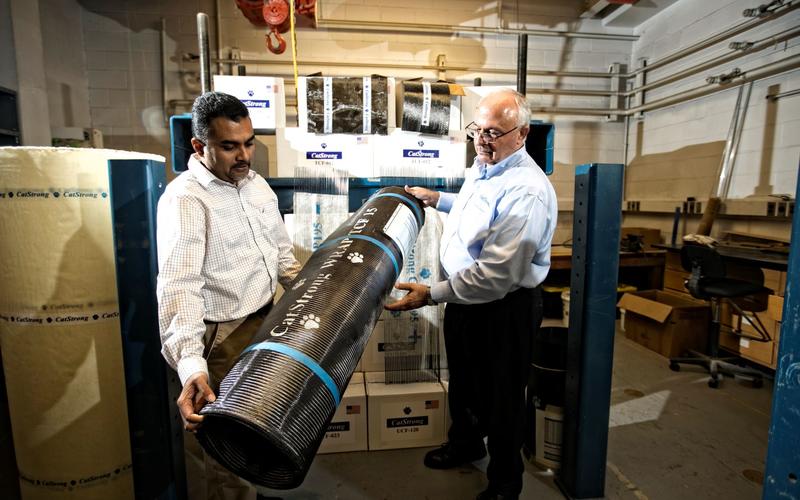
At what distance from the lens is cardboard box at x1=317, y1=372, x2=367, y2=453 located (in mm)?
1901

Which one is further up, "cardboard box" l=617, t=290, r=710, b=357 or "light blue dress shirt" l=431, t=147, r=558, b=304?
"light blue dress shirt" l=431, t=147, r=558, b=304

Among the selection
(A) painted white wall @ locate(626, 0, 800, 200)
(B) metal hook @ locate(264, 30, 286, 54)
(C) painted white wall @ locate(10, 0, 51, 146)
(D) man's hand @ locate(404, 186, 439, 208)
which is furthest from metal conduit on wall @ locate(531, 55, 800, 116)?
(C) painted white wall @ locate(10, 0, 51, 146)

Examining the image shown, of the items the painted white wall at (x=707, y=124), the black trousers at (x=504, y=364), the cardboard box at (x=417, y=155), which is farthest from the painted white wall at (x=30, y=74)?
the painted white wall at (x=707, y=124)

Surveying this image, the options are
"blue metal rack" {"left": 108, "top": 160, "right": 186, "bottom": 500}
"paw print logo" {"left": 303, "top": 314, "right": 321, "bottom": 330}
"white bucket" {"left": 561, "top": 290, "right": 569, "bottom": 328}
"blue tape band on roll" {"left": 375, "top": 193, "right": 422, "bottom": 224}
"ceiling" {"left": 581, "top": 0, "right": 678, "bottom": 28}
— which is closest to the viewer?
"paw print logo" {"left": 303, "top": 314, "right": 321, "bottom": 330}

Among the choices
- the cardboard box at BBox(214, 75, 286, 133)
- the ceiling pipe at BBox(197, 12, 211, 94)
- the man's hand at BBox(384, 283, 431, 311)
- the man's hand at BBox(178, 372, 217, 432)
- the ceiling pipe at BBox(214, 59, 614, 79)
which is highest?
the ceiling pipe at BBox(214, 59, 614, 79)

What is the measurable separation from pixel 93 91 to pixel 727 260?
574cm

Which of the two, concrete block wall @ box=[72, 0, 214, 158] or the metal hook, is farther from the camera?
concrete block wall @ box=[72, 0, 214, 158]

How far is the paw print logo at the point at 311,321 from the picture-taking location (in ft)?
2.52

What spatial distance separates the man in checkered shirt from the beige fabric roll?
12.1 inches

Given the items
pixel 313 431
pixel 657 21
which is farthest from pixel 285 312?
pixel 657 21

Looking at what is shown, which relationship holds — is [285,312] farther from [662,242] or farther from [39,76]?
[662,242]

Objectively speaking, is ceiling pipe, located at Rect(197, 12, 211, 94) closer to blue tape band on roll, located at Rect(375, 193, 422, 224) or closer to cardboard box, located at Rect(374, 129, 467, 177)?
cardboard box, located at Rect(374, 129, 467, 177)

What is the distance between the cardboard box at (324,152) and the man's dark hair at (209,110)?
0.79 metres

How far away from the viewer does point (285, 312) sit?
0.81 metres
